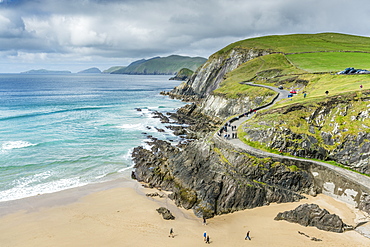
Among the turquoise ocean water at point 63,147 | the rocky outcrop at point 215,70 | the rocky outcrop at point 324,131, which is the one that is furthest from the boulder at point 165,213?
the rocky outcrop at point 215,70

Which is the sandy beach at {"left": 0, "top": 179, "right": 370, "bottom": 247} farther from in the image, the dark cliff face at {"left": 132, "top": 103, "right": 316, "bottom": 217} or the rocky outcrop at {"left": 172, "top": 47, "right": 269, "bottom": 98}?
the rocky outcrop at {"left": 172, "top": 47, "right": 269, "bottom": 98}

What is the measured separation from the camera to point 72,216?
25.6 metres

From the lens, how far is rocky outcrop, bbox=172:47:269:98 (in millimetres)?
111750

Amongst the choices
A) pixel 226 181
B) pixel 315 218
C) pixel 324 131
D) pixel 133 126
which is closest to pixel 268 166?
pixel 226 181

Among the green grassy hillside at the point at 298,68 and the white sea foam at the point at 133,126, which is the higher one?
the green grassy hillside at the point at 298,68

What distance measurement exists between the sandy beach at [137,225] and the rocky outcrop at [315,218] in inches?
19.6

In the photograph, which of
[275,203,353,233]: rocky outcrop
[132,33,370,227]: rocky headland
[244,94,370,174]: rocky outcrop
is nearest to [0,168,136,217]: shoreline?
[132,33,370,227]: rocky headland

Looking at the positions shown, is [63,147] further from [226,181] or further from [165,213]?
[226,181]

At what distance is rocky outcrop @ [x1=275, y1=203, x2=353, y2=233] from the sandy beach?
50cm

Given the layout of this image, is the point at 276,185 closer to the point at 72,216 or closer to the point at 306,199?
the point at 306,199

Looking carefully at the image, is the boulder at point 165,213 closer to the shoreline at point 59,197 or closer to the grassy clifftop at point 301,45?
the shoreline at point 59,197

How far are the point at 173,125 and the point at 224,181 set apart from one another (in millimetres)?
38266

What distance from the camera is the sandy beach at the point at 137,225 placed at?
20750mm

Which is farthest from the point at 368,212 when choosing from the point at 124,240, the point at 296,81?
the point at 296,81
